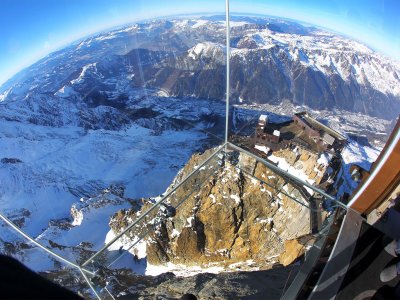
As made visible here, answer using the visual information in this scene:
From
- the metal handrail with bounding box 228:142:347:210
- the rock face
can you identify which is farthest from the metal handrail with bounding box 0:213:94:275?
the metal handrail with bounding box 228:142:347:210

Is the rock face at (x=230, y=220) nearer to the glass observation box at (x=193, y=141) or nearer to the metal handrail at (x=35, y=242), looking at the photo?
the glass observation box at (x=193, y=141)


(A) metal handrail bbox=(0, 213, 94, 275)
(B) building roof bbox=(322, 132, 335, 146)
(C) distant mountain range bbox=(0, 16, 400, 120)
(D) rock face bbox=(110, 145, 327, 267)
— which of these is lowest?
(A) metal handrail bbox=(0, 213, 94, 275)

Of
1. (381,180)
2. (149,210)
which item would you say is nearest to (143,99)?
(149,210)

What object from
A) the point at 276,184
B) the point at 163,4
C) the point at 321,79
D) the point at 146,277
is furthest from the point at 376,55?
the point at 146,277

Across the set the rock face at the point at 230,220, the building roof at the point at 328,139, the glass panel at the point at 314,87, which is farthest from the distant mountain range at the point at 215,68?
the rock face at the point at 230,220

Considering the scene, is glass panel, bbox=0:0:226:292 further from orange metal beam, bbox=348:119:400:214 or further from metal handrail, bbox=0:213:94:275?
orange metal beam, bbox=348:119:400:214

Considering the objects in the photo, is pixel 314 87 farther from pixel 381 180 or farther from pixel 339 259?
pixel 339 259

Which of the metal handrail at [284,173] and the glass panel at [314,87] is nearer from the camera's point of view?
the glass panel at [314,87]
